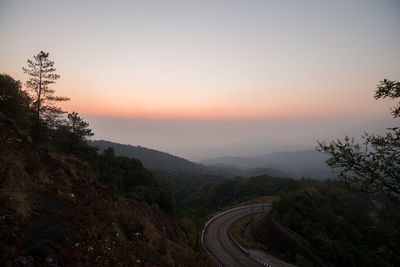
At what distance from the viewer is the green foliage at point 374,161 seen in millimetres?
6648

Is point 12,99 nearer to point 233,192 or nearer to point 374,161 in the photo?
point 374,161

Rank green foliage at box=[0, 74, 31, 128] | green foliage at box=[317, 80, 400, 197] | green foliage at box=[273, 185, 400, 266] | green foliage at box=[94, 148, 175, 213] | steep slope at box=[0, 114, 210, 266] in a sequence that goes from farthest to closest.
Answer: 1. green foliage at box=[94, 148, 175, 213]
2. green foliage at box=[273, 185, 400, 266]
3. green foliage at box=[0, 74, 31, 128]
4. green foliage at box=[317, 80, 400, 197]
5. steep slope at box=[0, 114, 210, 266]

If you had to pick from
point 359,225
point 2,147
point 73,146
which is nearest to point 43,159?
point 2,147

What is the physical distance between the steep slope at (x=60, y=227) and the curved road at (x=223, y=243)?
18.8 metres

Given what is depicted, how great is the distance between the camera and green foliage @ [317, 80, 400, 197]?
6648mm

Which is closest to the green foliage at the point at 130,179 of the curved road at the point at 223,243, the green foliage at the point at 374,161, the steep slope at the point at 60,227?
the curved road at the point at 223,243

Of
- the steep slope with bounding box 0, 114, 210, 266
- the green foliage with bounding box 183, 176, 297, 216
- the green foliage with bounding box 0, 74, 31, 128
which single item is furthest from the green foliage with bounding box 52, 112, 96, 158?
the green foliage with bounding box 183, 176, 297, 216

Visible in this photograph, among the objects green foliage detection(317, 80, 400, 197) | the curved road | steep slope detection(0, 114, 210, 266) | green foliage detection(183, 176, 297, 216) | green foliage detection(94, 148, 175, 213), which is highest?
green foliage detection(317, 80, 400, 197)

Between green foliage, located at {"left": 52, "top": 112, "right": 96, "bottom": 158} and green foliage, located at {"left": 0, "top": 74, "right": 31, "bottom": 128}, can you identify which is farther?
green foliage, located at {"left": 52, "top": 112, "right": 96, "bottom": 158}

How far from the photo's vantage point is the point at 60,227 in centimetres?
530

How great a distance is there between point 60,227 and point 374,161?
11.6 metres

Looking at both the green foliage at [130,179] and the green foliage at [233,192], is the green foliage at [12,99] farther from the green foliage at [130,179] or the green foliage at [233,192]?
the green foliage at [233,192]

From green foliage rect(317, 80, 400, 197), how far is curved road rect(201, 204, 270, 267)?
68.9 ft

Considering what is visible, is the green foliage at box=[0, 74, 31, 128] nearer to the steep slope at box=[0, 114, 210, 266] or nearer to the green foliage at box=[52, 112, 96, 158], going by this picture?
the green foliage at box=[52, 112, 96, 158]
